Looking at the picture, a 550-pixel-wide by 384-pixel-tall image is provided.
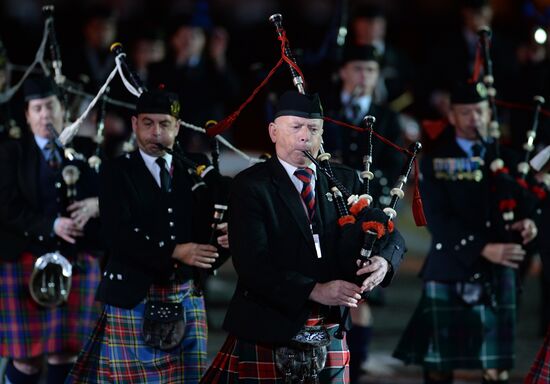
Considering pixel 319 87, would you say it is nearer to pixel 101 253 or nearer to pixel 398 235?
pixel 101 253

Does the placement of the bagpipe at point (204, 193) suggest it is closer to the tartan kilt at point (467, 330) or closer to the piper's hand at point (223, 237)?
the piper's hand at point (223, 237)

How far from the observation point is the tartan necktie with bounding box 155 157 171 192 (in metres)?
6.74

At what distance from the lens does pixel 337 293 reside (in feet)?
18.5

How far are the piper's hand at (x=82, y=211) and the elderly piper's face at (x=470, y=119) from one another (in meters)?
2.08

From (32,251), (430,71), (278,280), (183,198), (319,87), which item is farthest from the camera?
(430,71)

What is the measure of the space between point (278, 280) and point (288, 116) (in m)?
0.71

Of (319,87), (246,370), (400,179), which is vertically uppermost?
(319,87)

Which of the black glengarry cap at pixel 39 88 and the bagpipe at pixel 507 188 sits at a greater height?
the black glengarry cap at pixel 39 88

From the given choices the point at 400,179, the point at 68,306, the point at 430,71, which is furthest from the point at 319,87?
the point at 400,179

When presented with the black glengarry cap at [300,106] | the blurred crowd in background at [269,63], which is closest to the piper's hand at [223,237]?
the black glengarry cap at [300,106]

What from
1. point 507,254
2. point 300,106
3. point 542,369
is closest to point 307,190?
point 300,106

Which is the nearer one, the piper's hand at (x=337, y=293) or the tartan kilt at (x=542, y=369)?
the piper's hand at (x=337, y=293)

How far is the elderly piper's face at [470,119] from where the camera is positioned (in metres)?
7.77

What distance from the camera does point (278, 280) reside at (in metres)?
5.69
